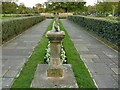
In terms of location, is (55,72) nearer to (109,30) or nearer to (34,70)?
(34,70)

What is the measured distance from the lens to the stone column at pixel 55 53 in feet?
→ 16.8

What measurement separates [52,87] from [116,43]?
5.61 m

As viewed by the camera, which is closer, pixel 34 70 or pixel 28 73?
pixel 28 73

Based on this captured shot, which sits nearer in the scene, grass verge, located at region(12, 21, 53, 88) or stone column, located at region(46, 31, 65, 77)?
grass verge, located at region(12, 21, 53, 88)

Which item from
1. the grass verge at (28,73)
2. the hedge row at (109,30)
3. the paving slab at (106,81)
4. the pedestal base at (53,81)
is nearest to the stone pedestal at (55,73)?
the pedestal base at (53,81)

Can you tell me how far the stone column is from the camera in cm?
511

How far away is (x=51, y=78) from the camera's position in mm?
5145

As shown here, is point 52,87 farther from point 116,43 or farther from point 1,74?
point 116,43

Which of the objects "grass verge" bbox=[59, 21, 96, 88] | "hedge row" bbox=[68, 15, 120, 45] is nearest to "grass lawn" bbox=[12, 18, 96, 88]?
"grass verge" bbox=[59, 21, 96, 88]

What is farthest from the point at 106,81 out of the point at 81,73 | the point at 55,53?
the point at 55,53

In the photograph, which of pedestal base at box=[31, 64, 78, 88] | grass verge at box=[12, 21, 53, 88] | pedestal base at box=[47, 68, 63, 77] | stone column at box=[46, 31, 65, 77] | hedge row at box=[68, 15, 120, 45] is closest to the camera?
pedestal base at box=[31, 64, 78, 88]

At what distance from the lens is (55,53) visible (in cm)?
530

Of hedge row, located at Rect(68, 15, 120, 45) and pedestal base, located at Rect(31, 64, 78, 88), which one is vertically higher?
hedge row, located at Rect(68, 15, 120, 45)

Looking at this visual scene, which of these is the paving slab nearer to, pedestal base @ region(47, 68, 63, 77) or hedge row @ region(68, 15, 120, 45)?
pedestal base @ region(47, 68, 63, 77)
